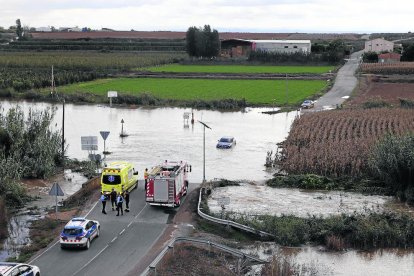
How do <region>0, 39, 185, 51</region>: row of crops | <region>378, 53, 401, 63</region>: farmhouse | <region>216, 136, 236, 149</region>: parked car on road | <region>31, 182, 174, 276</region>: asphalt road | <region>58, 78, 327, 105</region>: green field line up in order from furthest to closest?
<region>0, 39, 185, 51</region>: row of crops, <region>378, 53, 401, 63</region>: farmhouse, <region>58, 78, 327, 105</region>: green field, <region>216, 136, 236, 149</region>: parked car on road, <region>31, 182, 174, 276</region>: asphalt road

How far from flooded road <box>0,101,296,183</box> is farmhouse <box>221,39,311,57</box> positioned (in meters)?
71.0

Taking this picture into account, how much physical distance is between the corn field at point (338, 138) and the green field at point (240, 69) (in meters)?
48.9

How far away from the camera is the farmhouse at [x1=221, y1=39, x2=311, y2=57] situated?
135375 mm

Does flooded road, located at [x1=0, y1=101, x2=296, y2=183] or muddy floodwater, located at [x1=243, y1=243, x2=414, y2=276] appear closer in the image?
muddy floodwater, located at [x1=243, y1=243, x2=414, y2=276]

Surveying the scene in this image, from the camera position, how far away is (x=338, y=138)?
4669 centimetres

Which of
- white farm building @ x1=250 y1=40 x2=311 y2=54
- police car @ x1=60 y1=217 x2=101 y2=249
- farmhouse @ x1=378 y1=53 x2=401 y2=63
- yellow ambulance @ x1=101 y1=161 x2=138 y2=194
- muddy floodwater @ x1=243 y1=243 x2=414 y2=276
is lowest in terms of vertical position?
muddy floodwater @ x1=243 y1=243 x2=414 y2=276

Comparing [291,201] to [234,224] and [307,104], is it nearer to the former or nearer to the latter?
[234,224]

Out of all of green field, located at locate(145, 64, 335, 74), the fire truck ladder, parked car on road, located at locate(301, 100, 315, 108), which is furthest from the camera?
green field, located at locate(145, 64, 335, 74)

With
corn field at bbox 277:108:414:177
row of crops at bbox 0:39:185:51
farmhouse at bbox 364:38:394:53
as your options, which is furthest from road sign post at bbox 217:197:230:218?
row of crops at bbox 0:39:185:51

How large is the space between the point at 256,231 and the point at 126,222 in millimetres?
5814

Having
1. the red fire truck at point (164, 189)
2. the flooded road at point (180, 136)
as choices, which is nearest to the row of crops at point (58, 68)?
the flooded road at point (180, 136)

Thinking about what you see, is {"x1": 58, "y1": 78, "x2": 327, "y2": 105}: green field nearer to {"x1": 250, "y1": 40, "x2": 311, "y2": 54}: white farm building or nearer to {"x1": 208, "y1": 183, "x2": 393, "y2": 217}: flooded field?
{"x1": 208, "y1": 183, "x2": 393, "y2": 217}: flooded field

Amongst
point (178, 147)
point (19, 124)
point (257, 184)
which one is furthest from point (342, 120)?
point (19, 124)

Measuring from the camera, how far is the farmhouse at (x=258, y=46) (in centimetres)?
13538
